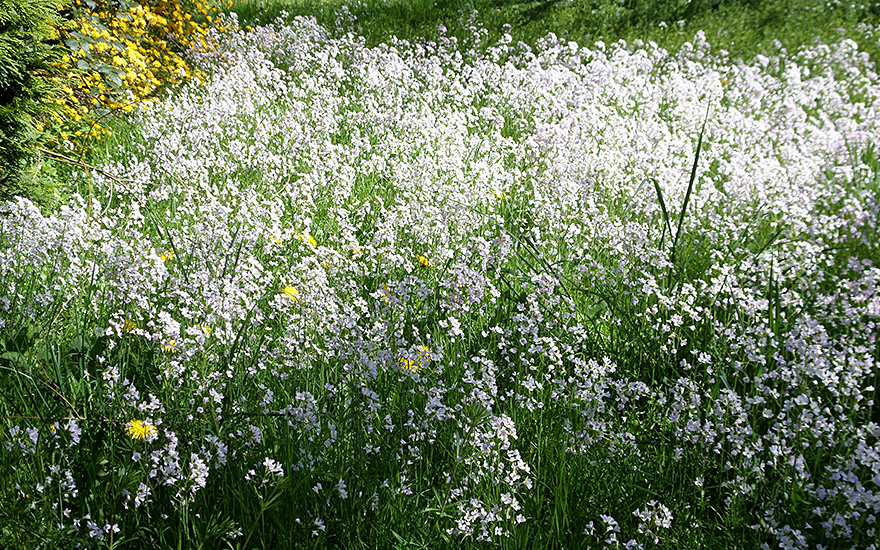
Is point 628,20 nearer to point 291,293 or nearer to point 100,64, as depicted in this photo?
point 100,64

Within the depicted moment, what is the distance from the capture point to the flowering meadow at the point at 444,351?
84.7 inches

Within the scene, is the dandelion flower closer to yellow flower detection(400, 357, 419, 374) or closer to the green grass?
yellow flower detection(400, 357, 419, 374)

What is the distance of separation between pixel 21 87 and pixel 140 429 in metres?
2.91

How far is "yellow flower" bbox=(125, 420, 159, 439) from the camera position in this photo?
6.98ft

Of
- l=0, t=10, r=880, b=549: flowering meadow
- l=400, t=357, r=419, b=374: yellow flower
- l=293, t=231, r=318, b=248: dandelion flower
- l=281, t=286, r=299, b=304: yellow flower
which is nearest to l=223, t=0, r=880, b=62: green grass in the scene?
l=0, t=10, r=880, b=549: flowering meadow

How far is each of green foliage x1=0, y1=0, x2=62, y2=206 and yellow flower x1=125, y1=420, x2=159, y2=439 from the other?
2502 millimetres

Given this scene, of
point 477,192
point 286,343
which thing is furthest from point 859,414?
point 477,192

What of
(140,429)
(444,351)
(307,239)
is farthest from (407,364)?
(307,239)

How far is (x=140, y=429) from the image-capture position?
7.08 ft

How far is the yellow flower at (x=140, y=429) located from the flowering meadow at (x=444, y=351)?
2cm

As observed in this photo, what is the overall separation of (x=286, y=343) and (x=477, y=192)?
80.3 inches

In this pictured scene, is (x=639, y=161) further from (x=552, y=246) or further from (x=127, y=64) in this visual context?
(x=127, y=64)

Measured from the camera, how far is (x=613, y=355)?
125 inches

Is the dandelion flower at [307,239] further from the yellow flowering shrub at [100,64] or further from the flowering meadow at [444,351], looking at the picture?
the yellow flowering shrub at [100,64]
